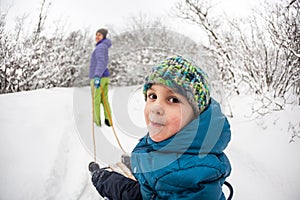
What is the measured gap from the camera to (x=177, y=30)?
5.57 feet

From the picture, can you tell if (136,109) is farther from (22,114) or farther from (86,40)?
(86,40)

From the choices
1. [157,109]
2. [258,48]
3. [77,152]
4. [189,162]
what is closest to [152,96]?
[157,109]

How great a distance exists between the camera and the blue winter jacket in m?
0.47

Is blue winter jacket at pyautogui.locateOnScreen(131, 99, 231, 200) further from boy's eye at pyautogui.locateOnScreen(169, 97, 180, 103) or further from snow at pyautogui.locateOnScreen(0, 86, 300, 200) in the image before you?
snow at pyautogui.locateOnScreen(0, 86, 300, 200)

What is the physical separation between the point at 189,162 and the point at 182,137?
6cm

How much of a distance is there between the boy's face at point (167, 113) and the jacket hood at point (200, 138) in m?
0.01

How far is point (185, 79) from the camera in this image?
20.6 inches

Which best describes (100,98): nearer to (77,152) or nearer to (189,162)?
(77,152)

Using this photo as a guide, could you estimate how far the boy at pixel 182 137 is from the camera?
477 mm

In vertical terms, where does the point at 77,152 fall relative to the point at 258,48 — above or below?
below

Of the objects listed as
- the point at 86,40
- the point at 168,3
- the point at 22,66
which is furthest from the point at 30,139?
the point at 86,40

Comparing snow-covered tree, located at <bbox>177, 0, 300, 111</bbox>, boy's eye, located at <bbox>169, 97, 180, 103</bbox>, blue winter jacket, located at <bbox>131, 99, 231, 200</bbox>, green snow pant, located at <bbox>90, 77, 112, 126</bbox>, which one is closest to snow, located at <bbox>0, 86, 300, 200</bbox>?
green snow pant, located at <bbox>90, 77, 112, 126</bbox>

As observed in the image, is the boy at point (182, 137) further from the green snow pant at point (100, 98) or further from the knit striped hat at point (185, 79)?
the green snow pant at point (100, 98)

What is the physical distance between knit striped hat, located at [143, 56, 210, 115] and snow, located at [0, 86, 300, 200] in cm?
64
